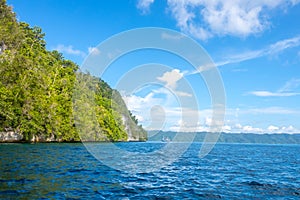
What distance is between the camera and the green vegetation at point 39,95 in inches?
3369

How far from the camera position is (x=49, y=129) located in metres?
99.2

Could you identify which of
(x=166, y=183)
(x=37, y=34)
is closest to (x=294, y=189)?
(x=166, y=183)

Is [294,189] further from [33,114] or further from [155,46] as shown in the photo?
[33,114]

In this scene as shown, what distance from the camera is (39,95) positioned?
95.9 meters

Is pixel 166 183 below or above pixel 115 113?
below

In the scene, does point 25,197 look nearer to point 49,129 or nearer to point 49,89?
point 49,129

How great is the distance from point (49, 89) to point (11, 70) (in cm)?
2208

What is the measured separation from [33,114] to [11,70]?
53.0 feet

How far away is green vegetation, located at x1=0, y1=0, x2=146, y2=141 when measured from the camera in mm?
85562

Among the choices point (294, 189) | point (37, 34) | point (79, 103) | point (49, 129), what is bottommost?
point (294, 189)

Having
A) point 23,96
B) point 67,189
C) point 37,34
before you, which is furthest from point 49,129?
point 67,189

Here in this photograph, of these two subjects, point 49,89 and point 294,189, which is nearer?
point 294,189

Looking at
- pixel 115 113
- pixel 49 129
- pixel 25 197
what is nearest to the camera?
pixel 25 197

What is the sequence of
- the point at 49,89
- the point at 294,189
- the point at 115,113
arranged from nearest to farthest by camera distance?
the point at 294,189
the point at 49,89
the point at 115,113
